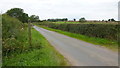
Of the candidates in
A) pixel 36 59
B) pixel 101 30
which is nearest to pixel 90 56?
pixel 36 59

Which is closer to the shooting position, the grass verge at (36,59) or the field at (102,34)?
the grass verge at (36,59)

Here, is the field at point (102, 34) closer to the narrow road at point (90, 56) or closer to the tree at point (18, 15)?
the narrow road at point (90, 56)

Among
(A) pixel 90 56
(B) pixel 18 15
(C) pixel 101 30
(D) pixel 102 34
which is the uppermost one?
(B) pixel 18 15

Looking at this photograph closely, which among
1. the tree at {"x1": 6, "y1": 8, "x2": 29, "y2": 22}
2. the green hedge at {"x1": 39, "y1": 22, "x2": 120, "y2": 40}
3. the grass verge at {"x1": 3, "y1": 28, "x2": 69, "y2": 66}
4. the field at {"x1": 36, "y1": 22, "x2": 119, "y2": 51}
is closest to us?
the grass verge at {"x1": 3, "y1": 28, "x2": 69, "y2": 66}

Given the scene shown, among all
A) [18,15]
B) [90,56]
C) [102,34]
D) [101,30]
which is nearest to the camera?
[90,56]

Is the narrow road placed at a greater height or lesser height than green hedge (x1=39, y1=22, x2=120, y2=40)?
lesser

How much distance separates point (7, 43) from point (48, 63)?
320 centimetres

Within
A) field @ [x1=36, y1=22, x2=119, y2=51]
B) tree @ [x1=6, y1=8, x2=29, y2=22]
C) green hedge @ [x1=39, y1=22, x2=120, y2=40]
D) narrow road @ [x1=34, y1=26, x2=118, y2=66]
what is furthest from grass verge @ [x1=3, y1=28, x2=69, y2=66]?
tree @ [x1=6, y1=8, x2=29, y2=22]

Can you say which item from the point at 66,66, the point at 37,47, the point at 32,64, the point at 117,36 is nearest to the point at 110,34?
the point at 117,36

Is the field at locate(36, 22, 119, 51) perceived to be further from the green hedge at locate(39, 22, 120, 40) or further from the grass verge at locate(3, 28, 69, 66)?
the grass verge at locate(3, 28, 69, 66)

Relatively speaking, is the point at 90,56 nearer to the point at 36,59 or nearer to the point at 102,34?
the point at 36,59

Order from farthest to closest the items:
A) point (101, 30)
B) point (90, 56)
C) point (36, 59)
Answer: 1. point (101, 30)
2. point (90, 56)
3. point (36, 59)

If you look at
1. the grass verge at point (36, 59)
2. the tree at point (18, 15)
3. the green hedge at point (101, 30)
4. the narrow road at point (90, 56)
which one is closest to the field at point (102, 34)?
the green hedge at point (101, 30)

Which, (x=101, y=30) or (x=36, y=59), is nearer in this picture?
(x=36, y=59)
